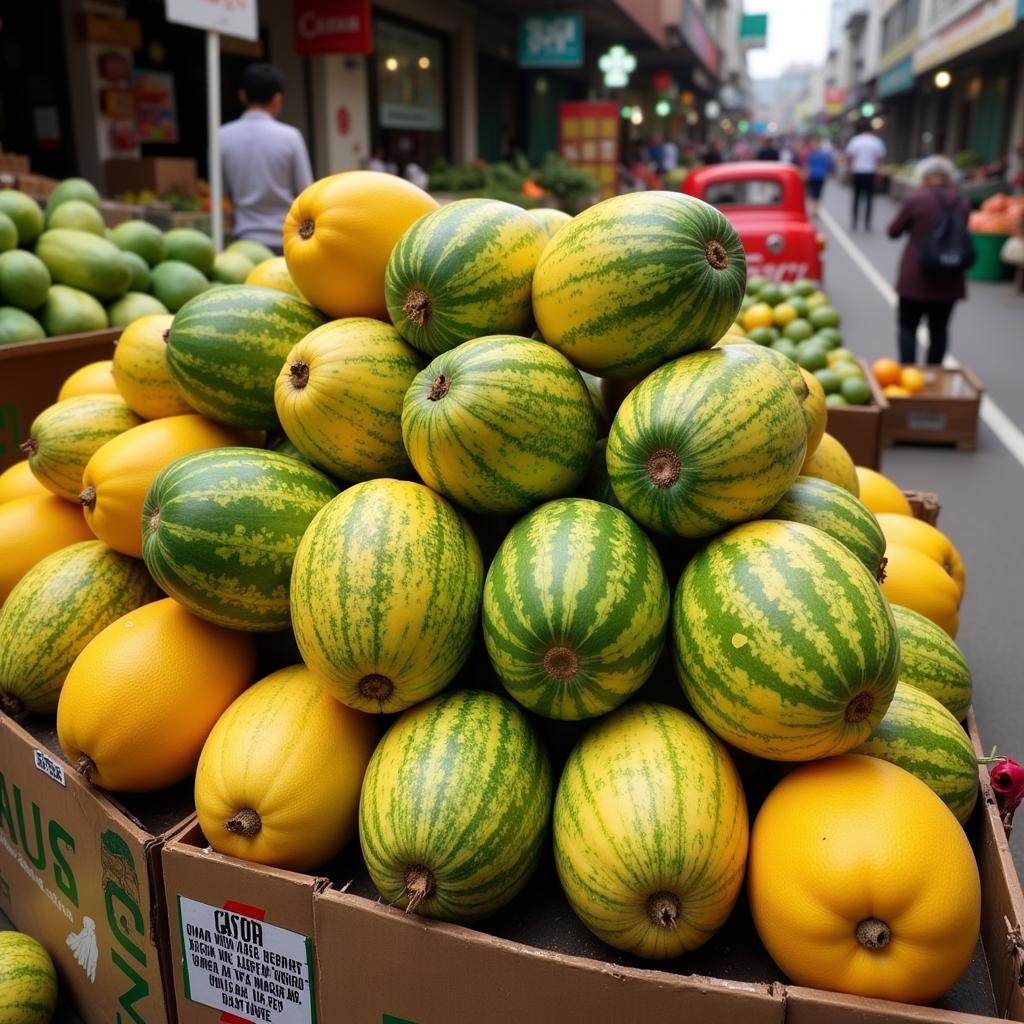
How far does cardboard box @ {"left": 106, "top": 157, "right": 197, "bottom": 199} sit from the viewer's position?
8883 mm

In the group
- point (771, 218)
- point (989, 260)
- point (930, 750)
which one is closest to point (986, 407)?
point (771, 218)

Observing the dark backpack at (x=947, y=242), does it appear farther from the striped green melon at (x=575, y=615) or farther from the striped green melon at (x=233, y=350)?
the striped green melon at (x=575, y=615)

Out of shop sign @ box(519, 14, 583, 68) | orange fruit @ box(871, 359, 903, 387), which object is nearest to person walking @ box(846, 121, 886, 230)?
shop sign @ box(519, 14, 583, 68)

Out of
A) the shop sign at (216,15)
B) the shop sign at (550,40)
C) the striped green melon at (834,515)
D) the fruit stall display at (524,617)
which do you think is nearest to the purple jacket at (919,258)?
the shop sign at (216,15)

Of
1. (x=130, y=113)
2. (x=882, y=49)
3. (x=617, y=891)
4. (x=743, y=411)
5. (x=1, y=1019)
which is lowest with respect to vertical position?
(x=1, y=1019)

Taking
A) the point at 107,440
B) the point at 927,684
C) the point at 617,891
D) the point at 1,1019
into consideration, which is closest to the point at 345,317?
the point at 107,440

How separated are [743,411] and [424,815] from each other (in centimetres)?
82

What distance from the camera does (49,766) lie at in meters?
1.89

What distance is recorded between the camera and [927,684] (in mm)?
1850

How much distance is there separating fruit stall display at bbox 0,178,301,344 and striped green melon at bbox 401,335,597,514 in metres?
2.65

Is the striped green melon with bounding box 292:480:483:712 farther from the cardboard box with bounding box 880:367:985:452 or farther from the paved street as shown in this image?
the cardboard box with bounding box 880:367:985:452

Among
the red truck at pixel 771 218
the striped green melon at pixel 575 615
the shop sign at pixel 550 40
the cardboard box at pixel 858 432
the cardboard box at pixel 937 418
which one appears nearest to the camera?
the striped green melon at pixel 575 615

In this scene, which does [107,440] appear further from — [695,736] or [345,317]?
[695,736]

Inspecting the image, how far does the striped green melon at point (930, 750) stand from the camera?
1.60 metres
